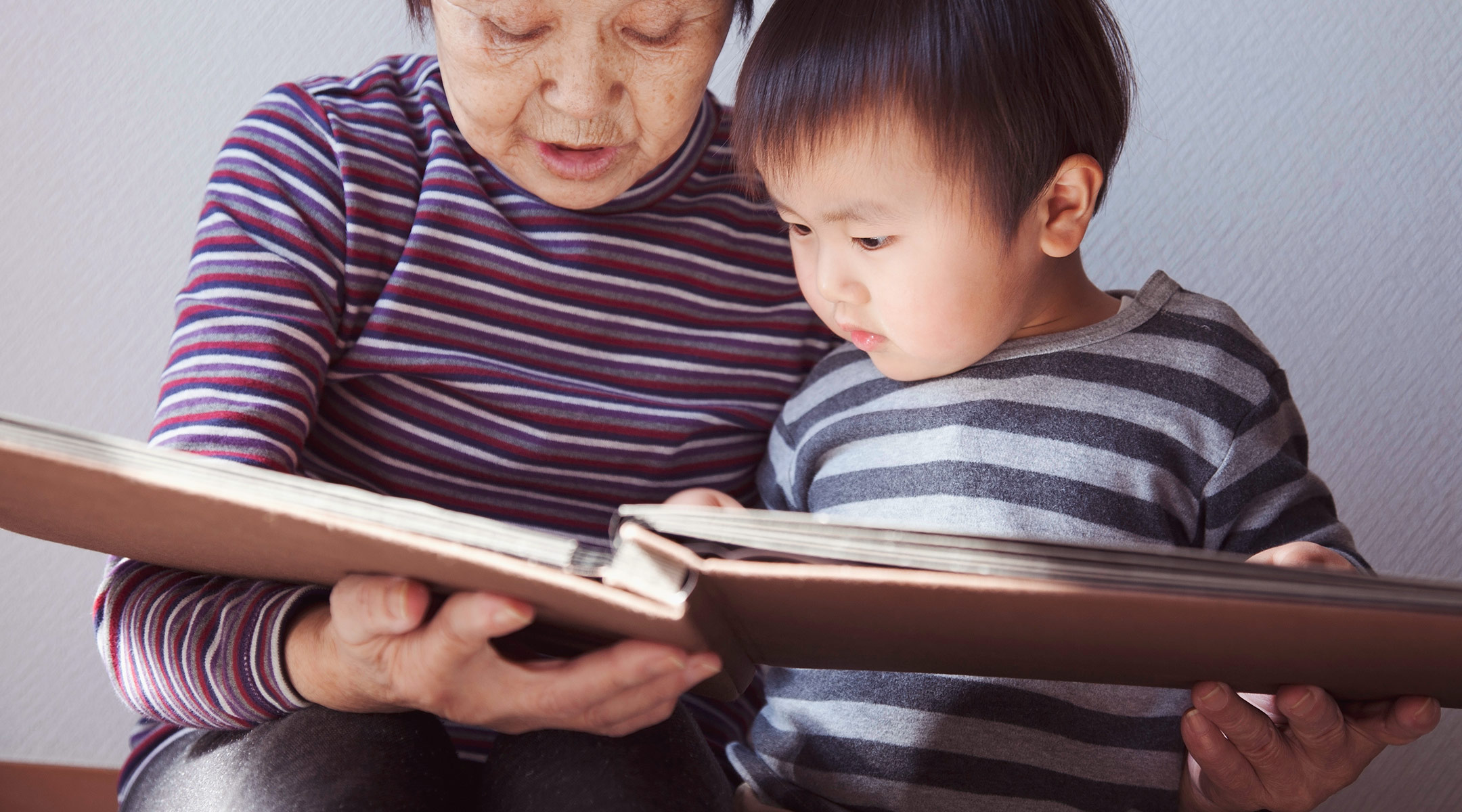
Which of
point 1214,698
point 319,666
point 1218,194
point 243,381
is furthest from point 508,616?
point 1218,194

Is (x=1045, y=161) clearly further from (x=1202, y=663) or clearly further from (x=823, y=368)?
(x=1202, y=663)

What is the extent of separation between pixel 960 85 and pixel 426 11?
509mm

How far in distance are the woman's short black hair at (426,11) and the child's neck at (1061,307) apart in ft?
1.27

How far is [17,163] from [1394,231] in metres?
1.76

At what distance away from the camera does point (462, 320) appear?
3.46ft

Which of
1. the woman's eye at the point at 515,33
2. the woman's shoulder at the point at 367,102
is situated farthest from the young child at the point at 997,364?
the woman's shoulder at the point at 367,102

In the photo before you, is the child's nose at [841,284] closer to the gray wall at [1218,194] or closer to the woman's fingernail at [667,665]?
the woman's fingernail at [667,665]

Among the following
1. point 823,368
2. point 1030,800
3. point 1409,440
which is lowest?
point 1030,800

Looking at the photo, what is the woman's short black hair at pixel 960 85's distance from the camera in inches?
36.2

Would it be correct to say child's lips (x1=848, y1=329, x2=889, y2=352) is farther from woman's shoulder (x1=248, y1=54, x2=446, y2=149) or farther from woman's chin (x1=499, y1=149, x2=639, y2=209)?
woman's shoulder (x1=248, y1=54, x2=446, y2=149)

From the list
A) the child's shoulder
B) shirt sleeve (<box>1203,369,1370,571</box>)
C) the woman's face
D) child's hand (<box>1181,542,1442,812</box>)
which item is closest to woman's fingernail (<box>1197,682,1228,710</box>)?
child's hand (<box>1181,542,1442,812</box>)

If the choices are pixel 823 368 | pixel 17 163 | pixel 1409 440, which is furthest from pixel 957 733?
pixel 17 163

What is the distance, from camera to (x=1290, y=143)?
53.2 inches

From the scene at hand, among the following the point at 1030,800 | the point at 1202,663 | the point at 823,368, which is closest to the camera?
the point at 1202,663
